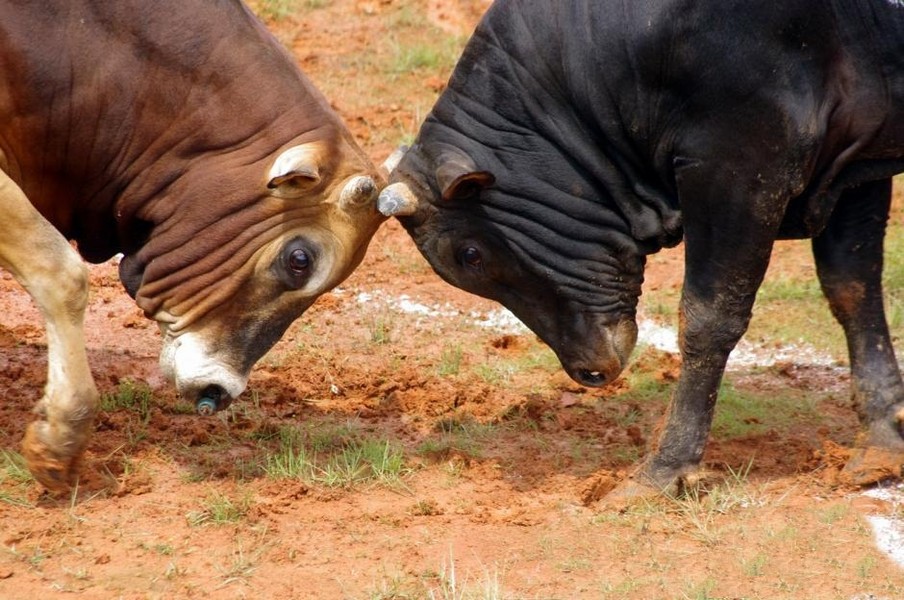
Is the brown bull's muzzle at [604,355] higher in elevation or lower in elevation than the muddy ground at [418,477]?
higher

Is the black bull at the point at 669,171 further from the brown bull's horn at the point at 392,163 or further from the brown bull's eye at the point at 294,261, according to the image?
the brown bull's eye at the point at 294,261

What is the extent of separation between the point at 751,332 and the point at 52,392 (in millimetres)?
4345

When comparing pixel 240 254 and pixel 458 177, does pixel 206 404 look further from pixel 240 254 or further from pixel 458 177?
pixel 458 177

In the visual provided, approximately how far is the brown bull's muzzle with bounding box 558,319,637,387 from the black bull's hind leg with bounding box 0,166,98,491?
213 centimetres

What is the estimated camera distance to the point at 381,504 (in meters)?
6.23

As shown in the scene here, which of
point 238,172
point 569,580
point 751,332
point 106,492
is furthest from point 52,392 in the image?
point 751,332

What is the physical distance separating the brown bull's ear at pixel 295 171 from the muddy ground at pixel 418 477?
1205 mm

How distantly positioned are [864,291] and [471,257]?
5.79 ft

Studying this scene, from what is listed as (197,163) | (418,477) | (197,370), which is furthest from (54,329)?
(418,477)

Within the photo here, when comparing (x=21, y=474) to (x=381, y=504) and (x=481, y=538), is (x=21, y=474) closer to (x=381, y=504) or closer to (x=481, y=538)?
(x=381, y=504)

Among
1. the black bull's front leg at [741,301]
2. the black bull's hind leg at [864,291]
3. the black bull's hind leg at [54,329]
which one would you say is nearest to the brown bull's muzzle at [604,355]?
the black bull's front leg at [741,301]

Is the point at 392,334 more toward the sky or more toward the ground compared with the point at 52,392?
more toward the ground

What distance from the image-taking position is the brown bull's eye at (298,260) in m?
6.32

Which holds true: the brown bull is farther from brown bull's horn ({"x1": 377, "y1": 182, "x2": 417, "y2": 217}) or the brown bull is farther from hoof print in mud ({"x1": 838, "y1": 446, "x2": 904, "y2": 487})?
hoof print in mud ({"x1": 838, "y1": 446, "x2": 904, "y2": 487})
